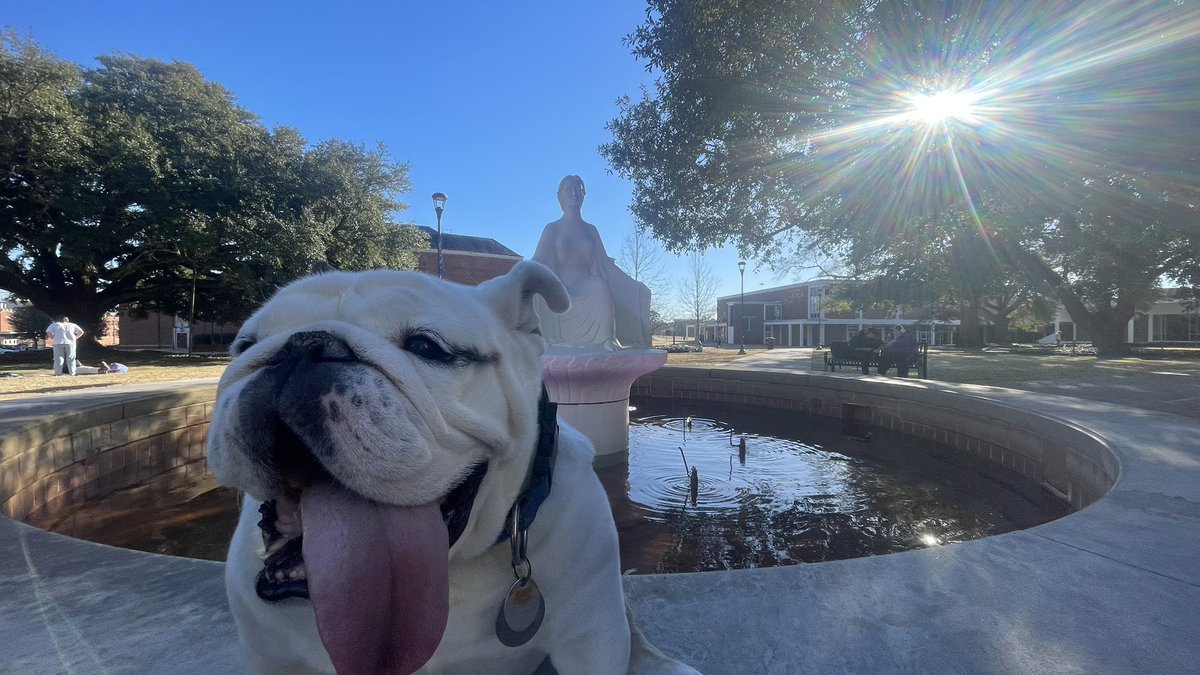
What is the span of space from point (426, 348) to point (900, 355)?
40.7ft

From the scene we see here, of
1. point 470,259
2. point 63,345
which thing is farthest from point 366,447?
Answer: point 470,259

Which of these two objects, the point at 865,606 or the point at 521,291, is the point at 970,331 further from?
the point at 521,291

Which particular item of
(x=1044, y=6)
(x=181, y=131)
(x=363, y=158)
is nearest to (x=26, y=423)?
(x=1044, y=6)

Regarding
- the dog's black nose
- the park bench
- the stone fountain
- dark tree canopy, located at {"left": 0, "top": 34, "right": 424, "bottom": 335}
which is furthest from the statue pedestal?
dark tree canopy, located at {"left": 0, "top": 34, "right": 424, "bottom": 335}

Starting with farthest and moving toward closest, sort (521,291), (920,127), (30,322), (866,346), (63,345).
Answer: (30,322)
(866,346)
(63,345)
(920,127)
(521,291)

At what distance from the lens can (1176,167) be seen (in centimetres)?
735

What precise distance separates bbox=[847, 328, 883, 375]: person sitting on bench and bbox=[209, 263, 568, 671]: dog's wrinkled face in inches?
485

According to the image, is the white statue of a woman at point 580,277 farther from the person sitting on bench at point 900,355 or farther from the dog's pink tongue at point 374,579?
the person sitting on bench at point 900,355

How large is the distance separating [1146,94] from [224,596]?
401 inches

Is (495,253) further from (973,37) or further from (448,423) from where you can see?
(448,423)

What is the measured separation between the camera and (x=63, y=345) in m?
11.1

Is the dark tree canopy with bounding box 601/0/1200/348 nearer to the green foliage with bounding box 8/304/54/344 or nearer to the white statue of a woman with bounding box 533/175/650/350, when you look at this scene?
the white statue of a woman with bounding box 533/175/650/350

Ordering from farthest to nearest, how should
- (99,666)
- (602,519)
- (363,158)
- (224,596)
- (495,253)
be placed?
(495,253) → (363,158) → (224,596) → (99,666) → (602,519)

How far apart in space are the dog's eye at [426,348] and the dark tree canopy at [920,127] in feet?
28.8
